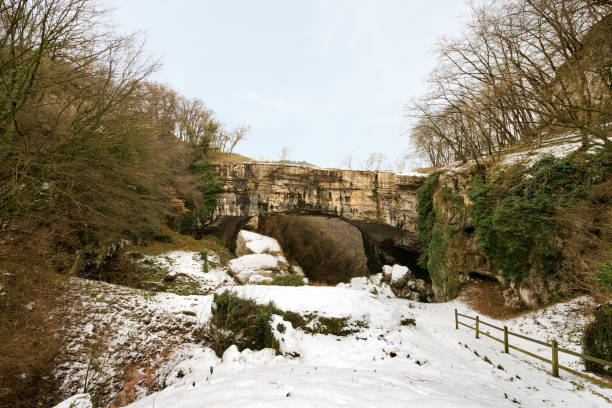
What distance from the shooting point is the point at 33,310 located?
4.84 metres

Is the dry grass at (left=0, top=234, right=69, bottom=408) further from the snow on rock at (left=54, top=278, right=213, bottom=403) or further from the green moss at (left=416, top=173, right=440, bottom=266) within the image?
the green moss at (left=416, top=173, right=440, bottom=266)

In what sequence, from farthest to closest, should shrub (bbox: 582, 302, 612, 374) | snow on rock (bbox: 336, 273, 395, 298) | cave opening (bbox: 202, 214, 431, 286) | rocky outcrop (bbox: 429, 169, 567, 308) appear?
cave opening (bbox: 202, 214, 431, 286) → snow on rock (bbox: 336, 273, 395, 298) → rocky outcrop (bbox: 429, 169, 567, 308) → shrub (bbox: 582, 302, 612, 374)

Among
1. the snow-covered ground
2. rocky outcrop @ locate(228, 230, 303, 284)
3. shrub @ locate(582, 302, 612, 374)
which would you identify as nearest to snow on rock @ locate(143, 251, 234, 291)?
rocky outcrop @ locate(228, 230, 303, 284)

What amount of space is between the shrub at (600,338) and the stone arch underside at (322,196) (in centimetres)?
1246

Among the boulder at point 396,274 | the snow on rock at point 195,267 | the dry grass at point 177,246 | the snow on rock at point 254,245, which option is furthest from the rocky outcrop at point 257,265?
the boulder at point 396,274

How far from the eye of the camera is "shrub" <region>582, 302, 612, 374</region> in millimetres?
5039

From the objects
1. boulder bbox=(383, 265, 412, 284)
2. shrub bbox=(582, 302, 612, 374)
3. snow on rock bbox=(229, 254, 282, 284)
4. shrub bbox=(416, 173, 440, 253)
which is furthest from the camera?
boulder bbox=(383, 265, 412, 284)

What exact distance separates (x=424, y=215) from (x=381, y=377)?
14.4 meters

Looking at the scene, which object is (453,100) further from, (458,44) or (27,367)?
(27,367)

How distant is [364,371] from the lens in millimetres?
4168

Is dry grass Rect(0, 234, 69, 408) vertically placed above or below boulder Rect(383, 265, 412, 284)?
above

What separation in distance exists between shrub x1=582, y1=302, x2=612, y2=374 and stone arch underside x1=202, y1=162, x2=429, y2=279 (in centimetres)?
1246

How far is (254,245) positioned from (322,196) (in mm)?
6572

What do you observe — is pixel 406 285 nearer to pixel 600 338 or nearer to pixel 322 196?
pixel 322 196
